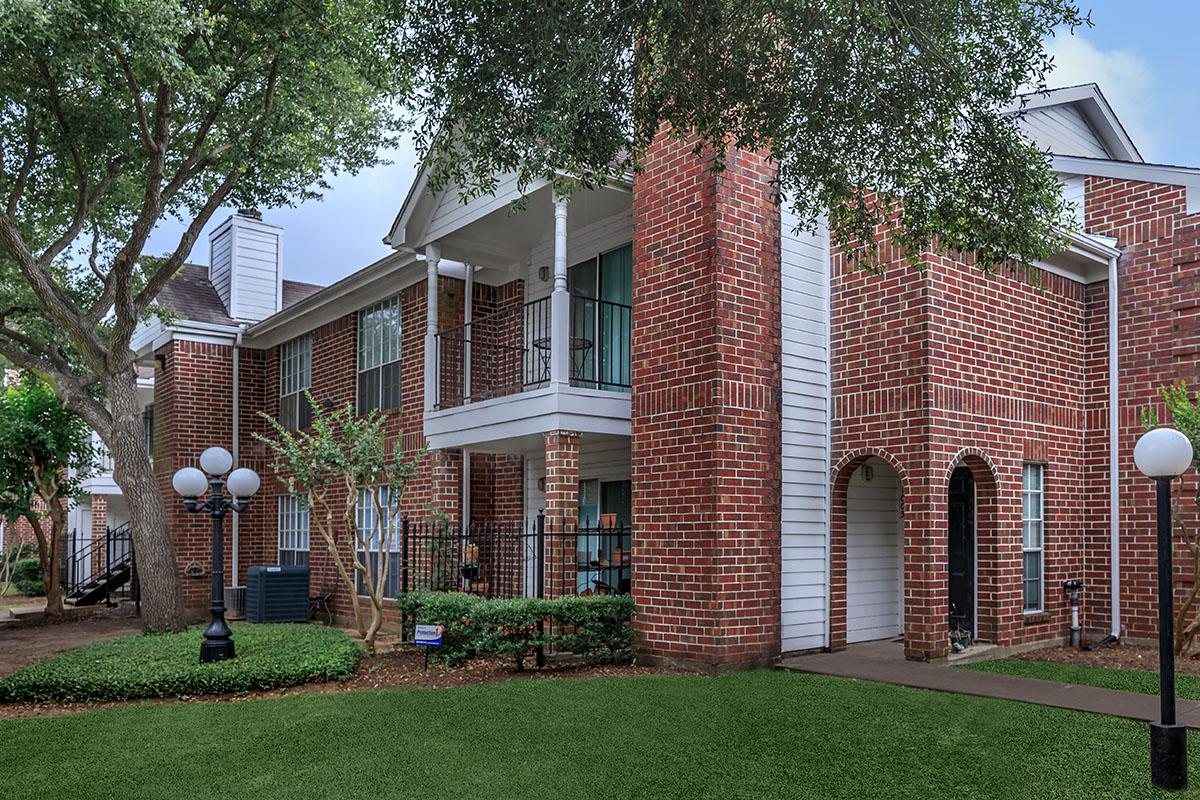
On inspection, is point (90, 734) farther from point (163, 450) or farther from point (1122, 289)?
point (163, 450)

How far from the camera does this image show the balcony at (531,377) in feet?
34.5

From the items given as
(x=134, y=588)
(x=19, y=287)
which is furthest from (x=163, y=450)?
(x=19, y=287)

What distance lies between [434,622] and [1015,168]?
277 inches

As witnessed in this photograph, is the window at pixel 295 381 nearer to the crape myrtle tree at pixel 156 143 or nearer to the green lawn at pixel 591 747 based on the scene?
the crape myrtle tree at pixel 156 143

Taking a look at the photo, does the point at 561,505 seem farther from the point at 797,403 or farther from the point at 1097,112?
the point at 1097,112

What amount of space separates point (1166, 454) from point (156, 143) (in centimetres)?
1193

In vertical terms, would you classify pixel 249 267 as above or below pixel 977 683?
above

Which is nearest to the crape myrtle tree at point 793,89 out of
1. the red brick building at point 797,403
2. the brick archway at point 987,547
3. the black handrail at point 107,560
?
the red brick building at point 797,403

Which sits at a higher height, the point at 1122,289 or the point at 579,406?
the point at 1122,289

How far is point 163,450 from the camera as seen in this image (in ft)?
64.1

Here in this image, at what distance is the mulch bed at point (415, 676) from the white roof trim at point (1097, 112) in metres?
9.91

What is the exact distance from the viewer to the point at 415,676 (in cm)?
969

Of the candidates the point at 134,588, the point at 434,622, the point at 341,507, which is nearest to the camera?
the point at 434,622

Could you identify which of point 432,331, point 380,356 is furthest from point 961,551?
point 380,356
